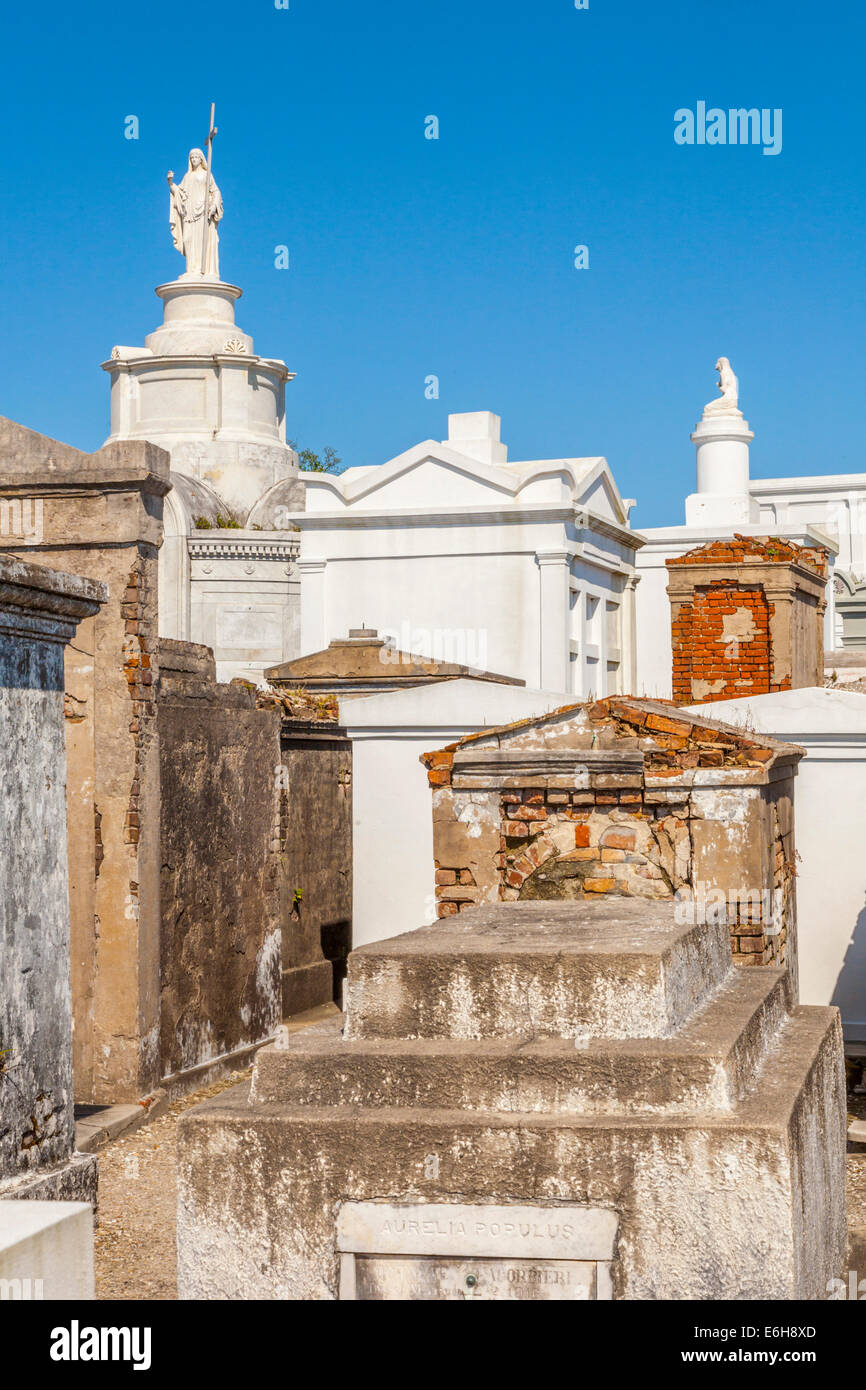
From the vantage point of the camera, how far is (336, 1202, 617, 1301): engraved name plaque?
13.3 feet

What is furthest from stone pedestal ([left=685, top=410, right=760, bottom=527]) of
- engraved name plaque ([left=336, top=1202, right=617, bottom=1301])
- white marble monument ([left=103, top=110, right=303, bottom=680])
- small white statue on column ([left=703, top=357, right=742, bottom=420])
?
engraved name plaque ([left=336, top=1202, right=617, bottom=1301])

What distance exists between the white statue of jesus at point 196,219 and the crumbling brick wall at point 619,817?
63.0 feet

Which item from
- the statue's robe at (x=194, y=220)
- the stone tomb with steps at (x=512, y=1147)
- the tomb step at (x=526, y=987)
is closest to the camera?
the stone tomb with steps at (x=512, y=1147)

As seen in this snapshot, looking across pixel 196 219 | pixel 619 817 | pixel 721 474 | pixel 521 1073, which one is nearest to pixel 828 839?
pixel 619 817

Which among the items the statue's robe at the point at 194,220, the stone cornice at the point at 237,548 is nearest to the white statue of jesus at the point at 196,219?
the statue's robe at the point at 194,220

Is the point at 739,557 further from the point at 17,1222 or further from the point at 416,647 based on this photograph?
the point at 17,1222

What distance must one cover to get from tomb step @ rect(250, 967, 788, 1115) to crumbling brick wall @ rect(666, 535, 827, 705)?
9077 mm

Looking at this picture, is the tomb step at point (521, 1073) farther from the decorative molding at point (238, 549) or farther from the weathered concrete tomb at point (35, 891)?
the decorative molding at point (238, 549)

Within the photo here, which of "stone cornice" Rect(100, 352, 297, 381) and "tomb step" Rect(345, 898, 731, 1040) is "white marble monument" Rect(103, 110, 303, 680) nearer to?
"stone cornice" Rect(100, 352, 297, 381)

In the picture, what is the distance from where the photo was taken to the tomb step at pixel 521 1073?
4.08 m

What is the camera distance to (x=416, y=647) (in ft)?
65.6

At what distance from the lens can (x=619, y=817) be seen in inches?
319

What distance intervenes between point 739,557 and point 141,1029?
715cm
